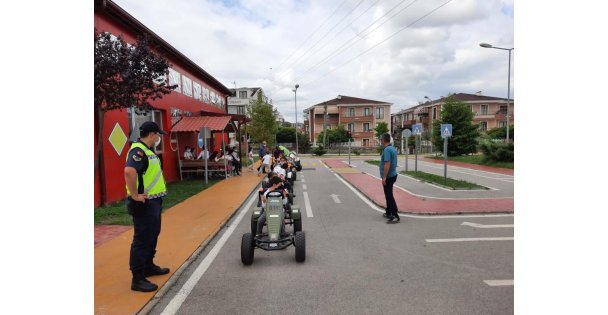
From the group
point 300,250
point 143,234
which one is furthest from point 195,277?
point 300,250

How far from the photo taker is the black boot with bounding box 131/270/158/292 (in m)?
4.41

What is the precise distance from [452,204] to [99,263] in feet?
28.6

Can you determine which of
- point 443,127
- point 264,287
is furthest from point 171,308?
point 443,127

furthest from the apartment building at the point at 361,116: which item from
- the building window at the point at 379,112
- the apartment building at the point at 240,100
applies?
the apartment building at the point at 240,100

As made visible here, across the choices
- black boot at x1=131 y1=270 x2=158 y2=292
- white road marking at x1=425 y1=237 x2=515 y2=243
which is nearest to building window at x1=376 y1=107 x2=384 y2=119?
white road marking at x1=425 y1=237 x2=515 y2=243

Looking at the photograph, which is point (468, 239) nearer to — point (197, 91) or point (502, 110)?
point (197, 91)

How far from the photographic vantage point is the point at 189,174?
65.0ft

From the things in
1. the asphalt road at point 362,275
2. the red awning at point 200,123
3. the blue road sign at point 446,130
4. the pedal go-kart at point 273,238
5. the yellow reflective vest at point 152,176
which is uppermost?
the red awning at point 200,123

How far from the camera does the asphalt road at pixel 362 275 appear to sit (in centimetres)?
403

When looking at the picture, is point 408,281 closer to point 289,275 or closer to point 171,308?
point 289,275

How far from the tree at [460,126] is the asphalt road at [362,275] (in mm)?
31594

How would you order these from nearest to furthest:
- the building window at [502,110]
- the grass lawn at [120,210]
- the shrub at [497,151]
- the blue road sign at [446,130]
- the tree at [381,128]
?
the grass lawn at [120,210] → the blue road sign at [446,130] → the shrub at [497,151] → the tree at [381,128] → the building window at [502,110]

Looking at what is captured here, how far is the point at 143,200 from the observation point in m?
4.31

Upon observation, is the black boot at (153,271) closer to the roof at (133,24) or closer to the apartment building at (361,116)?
the roof at (133,24)
